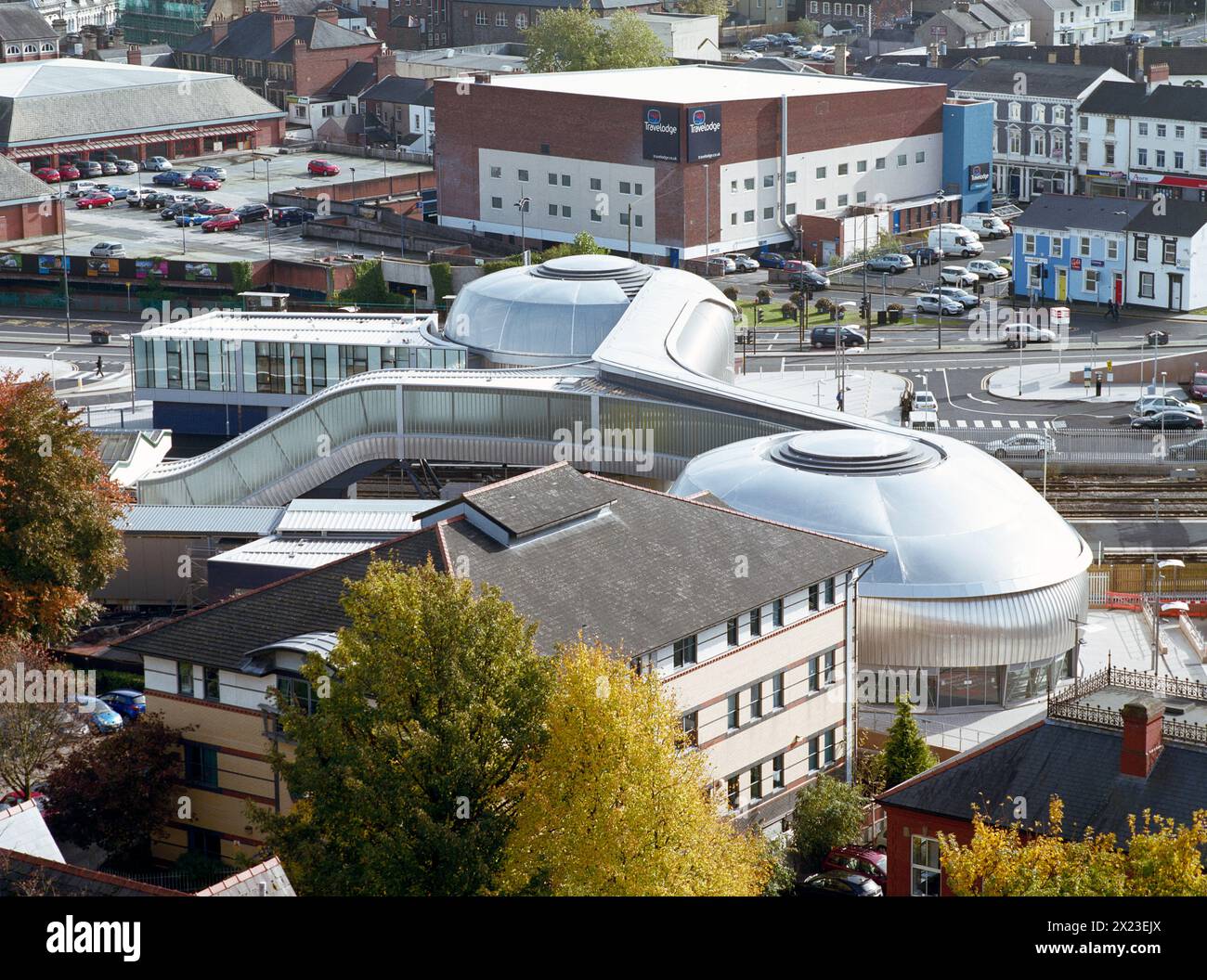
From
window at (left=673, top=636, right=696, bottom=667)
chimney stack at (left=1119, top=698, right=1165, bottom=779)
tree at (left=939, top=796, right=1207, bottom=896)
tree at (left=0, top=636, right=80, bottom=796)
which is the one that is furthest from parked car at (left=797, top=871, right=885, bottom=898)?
tree at (left=0, top=636, right=80, bottom=796)

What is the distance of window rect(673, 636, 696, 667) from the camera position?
45.9m

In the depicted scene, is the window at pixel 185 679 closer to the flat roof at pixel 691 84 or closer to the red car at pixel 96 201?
the flat roof at pixel 691 84

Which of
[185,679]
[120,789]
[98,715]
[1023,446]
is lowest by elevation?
[98,715]

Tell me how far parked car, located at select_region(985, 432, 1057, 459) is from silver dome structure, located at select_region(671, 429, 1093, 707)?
22.1 m

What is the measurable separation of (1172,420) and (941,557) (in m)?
36.7

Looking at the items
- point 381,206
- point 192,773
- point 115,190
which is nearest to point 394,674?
point 192,773

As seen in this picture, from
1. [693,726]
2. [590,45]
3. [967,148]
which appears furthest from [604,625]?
[590,45]

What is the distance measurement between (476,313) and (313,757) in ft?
172

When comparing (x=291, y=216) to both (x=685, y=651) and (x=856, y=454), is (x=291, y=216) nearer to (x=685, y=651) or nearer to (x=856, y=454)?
(x=856, y=454)

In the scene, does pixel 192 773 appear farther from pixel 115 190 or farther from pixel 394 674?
pixel 115 190

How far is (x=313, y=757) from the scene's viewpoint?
36.6 m

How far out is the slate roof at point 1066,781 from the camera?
121 feet

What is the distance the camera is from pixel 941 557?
2267 inches

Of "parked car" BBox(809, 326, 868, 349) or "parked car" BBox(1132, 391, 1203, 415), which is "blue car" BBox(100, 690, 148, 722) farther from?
"parked car" BBox(809, 326, 868, 349)
